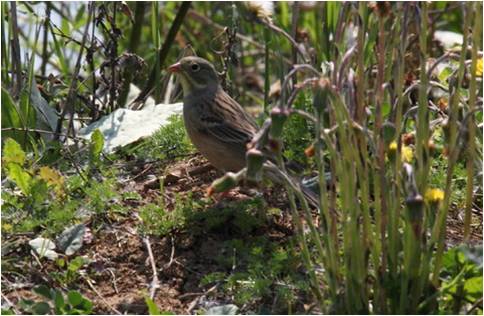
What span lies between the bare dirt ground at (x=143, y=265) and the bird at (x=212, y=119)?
48 cm

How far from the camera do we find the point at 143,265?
488 centimetres

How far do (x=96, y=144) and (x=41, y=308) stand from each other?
1633 mm

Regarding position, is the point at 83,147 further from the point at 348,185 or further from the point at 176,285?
the point at 348,185

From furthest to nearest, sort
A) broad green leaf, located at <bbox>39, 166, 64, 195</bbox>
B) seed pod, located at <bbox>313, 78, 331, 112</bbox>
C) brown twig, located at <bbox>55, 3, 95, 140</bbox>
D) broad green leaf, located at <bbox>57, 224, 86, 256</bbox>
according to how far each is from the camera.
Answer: brown twig, located at <bbox>55, 3, 95, 140</bbox>
broad green leaf, located at <bbox>39, 166, 64, 195</bbox>
broad green leaf, located at <bbox>57, 224, 86, 256</bbox>
seed pod, located at <bbox>313, 78, 331, 112</bbox>

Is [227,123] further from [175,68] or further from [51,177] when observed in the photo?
[51,177]

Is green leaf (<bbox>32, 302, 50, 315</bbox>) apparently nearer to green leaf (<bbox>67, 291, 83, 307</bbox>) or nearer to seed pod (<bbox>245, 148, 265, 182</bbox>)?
green leaf (<bbox>67, 291, 83, 307</bbox>)

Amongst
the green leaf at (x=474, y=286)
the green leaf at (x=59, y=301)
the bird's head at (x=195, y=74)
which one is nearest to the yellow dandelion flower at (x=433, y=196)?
the green leaf at (x=474, y=286)

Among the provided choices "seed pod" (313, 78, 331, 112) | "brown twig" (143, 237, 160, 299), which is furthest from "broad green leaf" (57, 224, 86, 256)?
"seed pod" (313, 78, 331, 112)

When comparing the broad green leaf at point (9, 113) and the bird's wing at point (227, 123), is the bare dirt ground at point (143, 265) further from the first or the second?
the broad green leaf at point (9, 113)

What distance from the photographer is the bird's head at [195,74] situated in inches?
256

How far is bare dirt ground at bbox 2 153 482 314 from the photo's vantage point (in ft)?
15.1

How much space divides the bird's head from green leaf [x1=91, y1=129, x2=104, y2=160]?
0.86 meters

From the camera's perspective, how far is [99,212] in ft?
16.8

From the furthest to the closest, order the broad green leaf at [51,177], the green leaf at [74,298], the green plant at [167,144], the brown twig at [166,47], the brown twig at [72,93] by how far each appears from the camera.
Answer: the brown twig at [166,47], the brown twig at [72,93], the green plant at [167,144], the broad green leaf at [51,177], the green leaf at [74,298]
